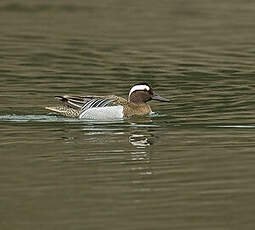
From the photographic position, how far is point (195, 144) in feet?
45.4

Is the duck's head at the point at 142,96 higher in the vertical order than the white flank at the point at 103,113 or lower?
higher

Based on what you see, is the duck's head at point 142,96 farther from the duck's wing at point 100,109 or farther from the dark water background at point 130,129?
the duck's wing at point 100,109

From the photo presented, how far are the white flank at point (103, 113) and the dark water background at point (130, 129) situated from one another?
0.21 m

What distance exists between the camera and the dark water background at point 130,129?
10320 mm

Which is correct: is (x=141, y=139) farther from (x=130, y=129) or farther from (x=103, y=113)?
(x=103, y=113)

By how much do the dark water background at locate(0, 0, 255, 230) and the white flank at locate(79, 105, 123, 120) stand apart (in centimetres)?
21

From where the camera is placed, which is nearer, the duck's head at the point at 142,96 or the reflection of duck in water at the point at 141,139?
the reflection of duck in water at the point at 141,139

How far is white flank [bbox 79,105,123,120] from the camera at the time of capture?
53.6 ft

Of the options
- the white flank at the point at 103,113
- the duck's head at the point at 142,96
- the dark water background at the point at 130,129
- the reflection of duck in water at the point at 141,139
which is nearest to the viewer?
the dark water background at the point at 130,129

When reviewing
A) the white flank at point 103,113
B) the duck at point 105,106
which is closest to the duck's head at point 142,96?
the duck at point 105,106

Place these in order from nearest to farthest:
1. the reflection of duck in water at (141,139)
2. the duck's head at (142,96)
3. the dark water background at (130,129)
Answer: the dark water background at (130,129)
the reflection of duck in water at (141,139)
the duck's head at (142,96)

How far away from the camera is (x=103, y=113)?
16422mm

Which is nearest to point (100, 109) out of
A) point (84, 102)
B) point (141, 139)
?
point (84, 102)

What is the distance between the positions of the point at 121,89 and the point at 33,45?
6.11 metres
